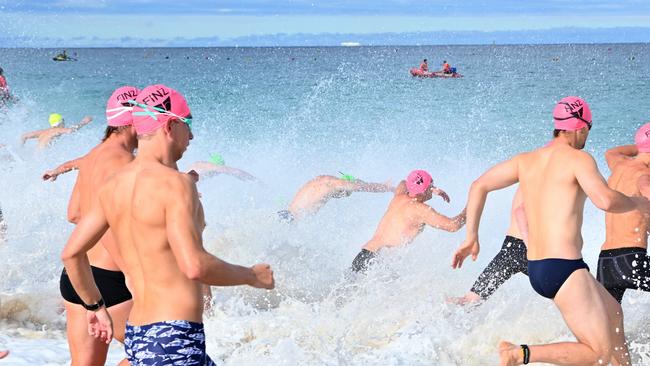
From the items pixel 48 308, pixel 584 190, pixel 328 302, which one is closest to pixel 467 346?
pixel 328 302

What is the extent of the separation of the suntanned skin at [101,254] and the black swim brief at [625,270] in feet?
9.53

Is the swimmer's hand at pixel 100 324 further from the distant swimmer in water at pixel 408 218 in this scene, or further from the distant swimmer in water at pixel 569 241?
the distant swimmer in water at pixel 408 218

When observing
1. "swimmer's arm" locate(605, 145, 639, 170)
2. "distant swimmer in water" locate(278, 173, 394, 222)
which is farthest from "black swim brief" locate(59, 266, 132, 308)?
"distant swimmer in water" locate(278, 173, 394, 222)

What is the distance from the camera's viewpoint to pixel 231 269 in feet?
9.73

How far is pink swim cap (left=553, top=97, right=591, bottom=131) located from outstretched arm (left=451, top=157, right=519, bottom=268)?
13.2 inches

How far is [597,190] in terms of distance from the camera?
13.8ft

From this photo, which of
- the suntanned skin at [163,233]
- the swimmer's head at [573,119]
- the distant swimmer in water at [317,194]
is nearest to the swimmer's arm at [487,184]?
the swimmer's head at [573,119]

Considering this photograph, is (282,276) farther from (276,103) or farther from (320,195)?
(276,103)

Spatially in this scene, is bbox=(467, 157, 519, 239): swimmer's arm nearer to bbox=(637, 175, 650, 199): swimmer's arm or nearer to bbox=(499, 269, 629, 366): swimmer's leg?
bbox=(499, 269, 629, 366): swimmer's leg

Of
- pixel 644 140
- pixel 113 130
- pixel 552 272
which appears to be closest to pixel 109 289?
pixel 113 130

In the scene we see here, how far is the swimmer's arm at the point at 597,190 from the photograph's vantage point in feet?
13.7

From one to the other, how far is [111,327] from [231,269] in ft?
3.49

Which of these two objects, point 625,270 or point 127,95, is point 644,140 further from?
point 127,95

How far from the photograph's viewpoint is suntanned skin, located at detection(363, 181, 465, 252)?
6.77m
